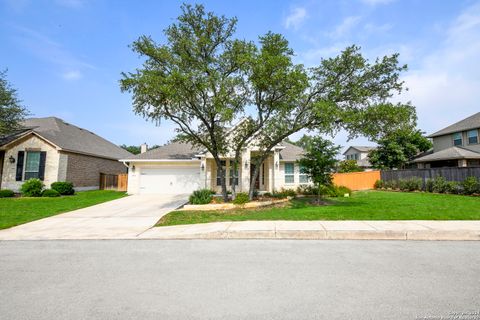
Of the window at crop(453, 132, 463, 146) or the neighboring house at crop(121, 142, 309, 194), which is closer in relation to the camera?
the neighboring house at crop(121, 142, 309, 194)

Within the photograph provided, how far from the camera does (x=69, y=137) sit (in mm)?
21578

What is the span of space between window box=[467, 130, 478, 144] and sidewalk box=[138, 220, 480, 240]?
21.1m

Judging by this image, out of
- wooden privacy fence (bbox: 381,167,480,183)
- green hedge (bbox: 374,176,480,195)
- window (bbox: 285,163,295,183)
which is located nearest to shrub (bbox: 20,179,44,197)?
window (bbox: 285,163,295,183)

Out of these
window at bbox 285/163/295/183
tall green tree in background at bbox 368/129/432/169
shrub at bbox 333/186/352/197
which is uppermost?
tall green tree in background at bbox 368/129/432/169

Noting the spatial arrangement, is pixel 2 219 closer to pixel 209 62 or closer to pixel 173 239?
pixel 173 239

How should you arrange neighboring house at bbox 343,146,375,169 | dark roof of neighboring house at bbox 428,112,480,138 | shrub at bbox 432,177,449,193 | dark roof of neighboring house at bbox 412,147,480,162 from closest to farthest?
shrub at bbox 432,177,449,193 < dark roof of neighboring house at bbox 412,147,480,162 < dark roof of neighboring house at bbox 428,112,480,138 < neighboring house at bbox 343,146,375,169

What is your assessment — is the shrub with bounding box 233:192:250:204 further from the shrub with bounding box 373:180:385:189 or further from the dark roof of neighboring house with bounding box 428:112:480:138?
the dark roof of neighboring house with bounding box 428:112:480:138

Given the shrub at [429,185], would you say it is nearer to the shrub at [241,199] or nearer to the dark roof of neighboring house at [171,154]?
the shrub at [241,199]

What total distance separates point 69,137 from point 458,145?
36.6 m

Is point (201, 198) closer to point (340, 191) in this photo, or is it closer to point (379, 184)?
point (340, 191)

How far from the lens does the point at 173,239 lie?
6723mm

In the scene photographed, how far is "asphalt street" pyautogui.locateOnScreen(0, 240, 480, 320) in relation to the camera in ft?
9.68

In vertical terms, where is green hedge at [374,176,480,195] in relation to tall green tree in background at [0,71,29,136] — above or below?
below

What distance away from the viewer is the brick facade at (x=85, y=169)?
19.7m
